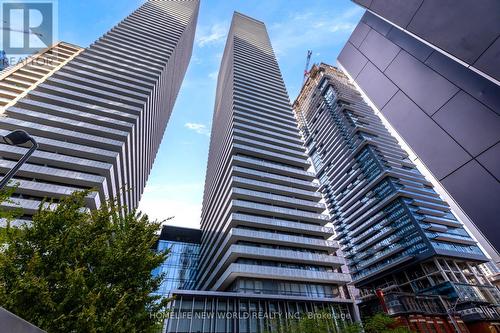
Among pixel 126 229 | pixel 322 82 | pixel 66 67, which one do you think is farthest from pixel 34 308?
pixel 322 82

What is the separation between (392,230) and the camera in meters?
71.2

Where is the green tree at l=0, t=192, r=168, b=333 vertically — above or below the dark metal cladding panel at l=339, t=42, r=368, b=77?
below

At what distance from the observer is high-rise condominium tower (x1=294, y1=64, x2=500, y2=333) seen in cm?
4975

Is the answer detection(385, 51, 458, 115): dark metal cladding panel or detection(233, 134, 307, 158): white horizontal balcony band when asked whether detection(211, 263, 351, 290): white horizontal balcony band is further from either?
detection(385, 51, 458, 115): dark metal cladding panel

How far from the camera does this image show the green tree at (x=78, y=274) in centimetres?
691

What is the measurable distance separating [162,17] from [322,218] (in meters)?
88.7

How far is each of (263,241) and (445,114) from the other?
31.6 m

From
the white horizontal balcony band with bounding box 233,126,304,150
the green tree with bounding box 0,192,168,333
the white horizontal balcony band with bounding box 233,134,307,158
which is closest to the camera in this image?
the green tree with bounding box 0,192,168,333

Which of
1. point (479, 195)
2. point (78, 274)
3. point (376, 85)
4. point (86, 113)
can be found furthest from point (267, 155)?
point (479, 195)

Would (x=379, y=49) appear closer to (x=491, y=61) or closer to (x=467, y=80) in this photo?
(x=467, y=80)

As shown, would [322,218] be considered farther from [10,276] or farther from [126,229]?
[10,276]

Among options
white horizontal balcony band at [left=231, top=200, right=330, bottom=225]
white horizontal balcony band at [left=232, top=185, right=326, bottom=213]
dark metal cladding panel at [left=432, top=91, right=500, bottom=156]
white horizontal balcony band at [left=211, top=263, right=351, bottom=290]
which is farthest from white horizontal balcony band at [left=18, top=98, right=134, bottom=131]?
dark metal cladding panel at [left=432, top=91, right=500, bottom=156]

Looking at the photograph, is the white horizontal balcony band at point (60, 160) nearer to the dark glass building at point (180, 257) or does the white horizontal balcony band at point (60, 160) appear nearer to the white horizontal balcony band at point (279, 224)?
the white horizontal balcony band at point (279, 224)

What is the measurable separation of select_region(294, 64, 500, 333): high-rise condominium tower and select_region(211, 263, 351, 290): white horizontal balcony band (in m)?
19.0
